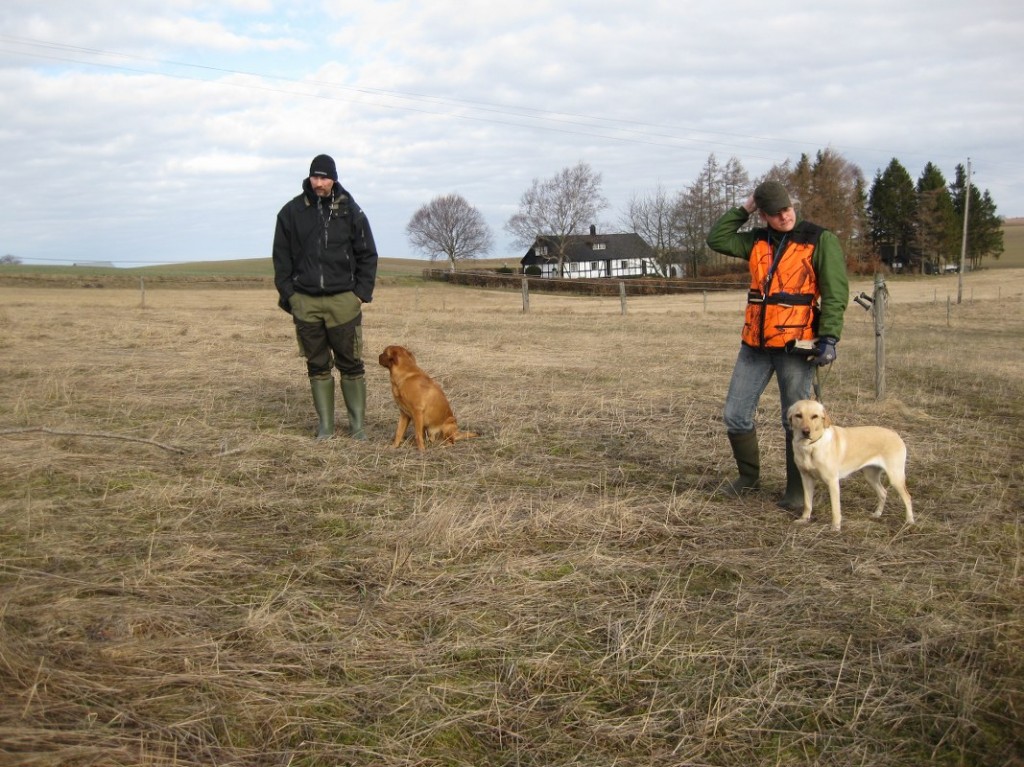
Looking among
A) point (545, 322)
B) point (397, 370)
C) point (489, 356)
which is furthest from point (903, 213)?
point (397, 370)

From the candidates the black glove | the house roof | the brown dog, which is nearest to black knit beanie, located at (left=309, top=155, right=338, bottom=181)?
the brown dog

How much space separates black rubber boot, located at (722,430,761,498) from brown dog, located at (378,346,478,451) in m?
2.31

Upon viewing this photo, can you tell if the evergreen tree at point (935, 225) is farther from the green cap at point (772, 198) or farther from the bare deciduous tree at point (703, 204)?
the green cap at point (772, 198)

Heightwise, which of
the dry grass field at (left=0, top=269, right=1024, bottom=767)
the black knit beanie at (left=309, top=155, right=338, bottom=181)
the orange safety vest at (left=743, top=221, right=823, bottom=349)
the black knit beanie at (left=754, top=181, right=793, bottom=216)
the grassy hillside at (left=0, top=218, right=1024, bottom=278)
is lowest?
the dry grass field at (left=0, top=269, right=1024, bottom=767)

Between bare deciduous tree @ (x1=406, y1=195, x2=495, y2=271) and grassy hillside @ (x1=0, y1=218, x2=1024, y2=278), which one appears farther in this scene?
bare deciduous tree @ (x1=406, y1=195, x2=495, y2=271)

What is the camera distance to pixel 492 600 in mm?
3477

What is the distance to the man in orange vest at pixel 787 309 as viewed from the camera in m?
4.72

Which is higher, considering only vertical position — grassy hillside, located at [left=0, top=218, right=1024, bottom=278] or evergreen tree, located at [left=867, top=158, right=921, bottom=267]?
evergreen tree, located at [left=867, top=158, right=921, bottom=267]

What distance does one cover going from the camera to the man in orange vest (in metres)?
4.72

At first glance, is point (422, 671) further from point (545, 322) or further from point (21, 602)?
point (545, 322)

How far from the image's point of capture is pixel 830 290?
470 cm

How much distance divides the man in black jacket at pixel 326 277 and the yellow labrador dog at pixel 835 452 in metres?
3.45

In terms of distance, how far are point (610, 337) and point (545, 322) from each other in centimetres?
518

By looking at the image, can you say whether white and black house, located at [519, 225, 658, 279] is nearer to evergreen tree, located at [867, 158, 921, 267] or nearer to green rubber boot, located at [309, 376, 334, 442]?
evergreen tree, located at [867, 158, 921, 267]
